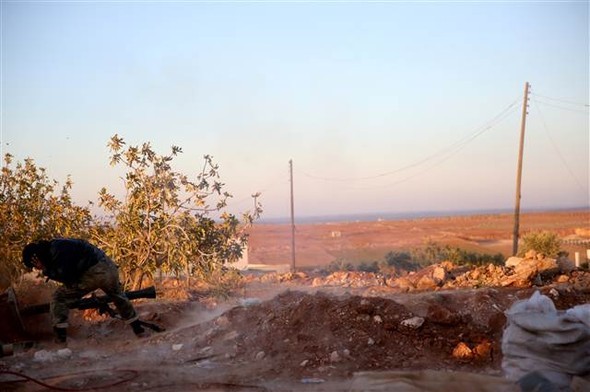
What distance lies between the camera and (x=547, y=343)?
5.59 metres

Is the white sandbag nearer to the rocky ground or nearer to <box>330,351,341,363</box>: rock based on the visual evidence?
the rocky ground

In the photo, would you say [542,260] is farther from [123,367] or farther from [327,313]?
[123,367]

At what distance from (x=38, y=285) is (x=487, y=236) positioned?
182 feet

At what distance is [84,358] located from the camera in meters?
8.77

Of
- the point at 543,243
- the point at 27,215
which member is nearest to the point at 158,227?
the point at 27,215

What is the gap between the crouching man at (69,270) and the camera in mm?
7996

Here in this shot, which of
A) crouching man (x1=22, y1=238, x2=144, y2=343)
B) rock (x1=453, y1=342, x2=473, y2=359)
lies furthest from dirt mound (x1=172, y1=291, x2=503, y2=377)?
crouching man (x1=22, y1=238, x2=144, y2=343)

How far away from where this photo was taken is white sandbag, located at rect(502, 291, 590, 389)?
555 centimetres

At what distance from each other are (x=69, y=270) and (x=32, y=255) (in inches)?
21.1

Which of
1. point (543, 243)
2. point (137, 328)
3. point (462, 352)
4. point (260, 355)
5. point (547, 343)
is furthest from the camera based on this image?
point (543, 243)

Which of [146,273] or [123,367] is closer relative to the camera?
[123,367]

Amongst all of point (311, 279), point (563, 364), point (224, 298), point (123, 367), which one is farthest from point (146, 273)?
point (563, 364)

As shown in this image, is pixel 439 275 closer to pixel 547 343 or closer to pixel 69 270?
pixel 547 343

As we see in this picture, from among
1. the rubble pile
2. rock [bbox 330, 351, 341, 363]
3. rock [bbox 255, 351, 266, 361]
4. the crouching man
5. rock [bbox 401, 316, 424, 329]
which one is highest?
the crouching man
